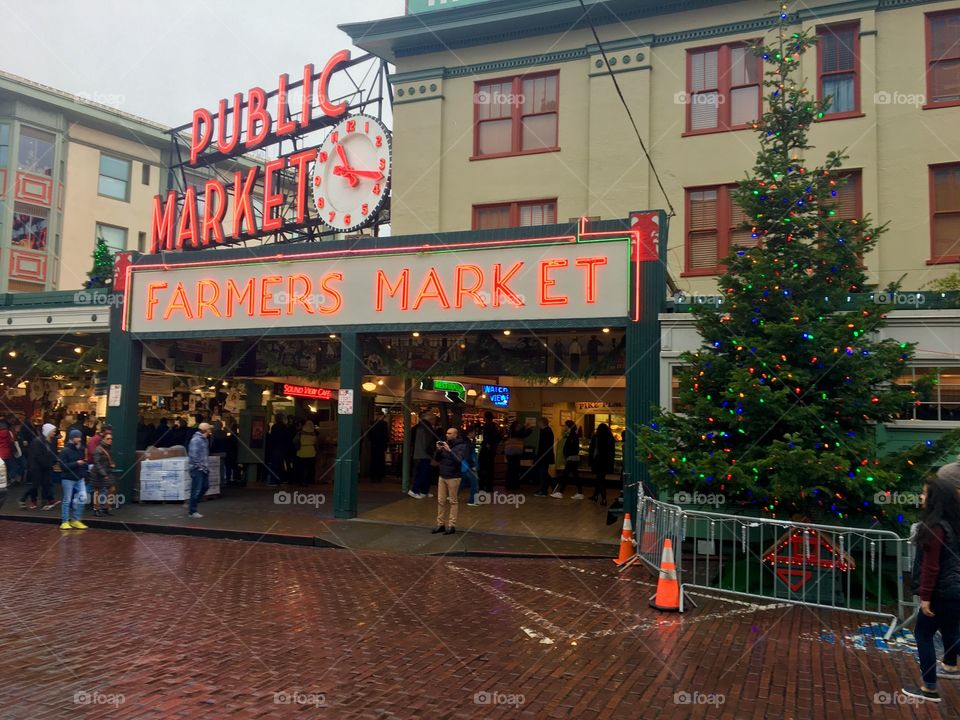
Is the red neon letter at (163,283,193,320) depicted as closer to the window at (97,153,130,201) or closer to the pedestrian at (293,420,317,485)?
the pedestrian at (293,420,317,485)

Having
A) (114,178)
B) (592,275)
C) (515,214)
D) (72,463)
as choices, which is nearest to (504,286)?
(592,275)

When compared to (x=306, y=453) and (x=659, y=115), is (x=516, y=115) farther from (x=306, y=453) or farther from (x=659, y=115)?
(x=306, y=453)

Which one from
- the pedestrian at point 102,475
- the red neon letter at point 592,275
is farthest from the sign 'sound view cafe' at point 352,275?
the pedestrian at point 102,475

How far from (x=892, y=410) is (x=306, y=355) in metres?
12.8

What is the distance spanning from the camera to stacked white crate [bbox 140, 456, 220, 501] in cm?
1691

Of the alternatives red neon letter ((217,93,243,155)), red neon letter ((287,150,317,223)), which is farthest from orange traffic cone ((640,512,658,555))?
red neon letter ((217,93,243,155))

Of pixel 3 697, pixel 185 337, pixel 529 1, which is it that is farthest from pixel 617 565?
pixel 529 1

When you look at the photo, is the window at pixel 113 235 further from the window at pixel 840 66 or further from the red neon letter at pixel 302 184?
the window at pixel 840 66

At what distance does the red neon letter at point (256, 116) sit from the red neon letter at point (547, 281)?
11807 millimetres

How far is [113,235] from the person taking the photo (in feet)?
114

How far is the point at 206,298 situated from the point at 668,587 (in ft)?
41.2

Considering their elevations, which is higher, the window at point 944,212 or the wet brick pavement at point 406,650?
the window at point 944,212

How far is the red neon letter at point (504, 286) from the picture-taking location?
46.8 feet

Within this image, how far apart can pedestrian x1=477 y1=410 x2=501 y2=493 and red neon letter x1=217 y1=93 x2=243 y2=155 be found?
442 inches
